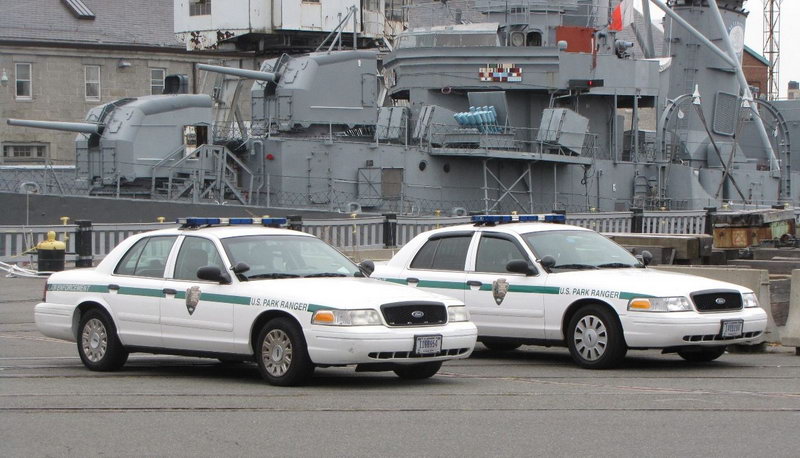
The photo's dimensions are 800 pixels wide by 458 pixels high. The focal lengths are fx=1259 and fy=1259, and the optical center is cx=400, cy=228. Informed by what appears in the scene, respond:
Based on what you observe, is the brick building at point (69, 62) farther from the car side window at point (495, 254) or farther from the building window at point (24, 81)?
the car side window at point (495, 254)

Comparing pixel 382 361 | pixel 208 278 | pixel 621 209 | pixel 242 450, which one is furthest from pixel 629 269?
pixel 621 209

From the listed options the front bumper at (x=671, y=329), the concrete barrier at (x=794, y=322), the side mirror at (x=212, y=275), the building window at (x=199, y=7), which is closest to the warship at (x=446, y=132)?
the building window at (x=199, y=7)

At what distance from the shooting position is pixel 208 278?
36.7 feet

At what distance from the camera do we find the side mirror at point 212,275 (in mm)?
11164

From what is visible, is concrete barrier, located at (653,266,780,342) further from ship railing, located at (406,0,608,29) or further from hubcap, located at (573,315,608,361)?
ship railing, located at (406,0,608,29)

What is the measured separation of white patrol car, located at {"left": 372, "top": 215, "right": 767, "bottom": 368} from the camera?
470 inches

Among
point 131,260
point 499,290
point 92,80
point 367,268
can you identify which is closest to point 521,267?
point 499,290

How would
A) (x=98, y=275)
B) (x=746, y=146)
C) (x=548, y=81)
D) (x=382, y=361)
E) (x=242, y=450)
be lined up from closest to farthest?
(x=242, y=450) < (x=382, y=361) < (x=98, y=275) < (x=548, y=81) < (x=746, y=146)

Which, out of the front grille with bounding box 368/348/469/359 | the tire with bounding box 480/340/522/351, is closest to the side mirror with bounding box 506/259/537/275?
the tire with bounding box 480/340/522/351

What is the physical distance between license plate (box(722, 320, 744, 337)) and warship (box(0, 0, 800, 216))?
1988 cm

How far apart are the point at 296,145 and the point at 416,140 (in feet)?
13.1

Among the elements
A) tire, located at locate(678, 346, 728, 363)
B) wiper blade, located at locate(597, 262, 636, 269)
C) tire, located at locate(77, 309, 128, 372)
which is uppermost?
wiper blade, located at locate(597, 262, 636, 269)

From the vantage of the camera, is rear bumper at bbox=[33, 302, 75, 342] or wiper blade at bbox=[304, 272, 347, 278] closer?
wiper blade at bbox=[304, 272, 347, 278]

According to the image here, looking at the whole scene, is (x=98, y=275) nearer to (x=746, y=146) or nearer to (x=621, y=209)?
(x=621, y=209)
